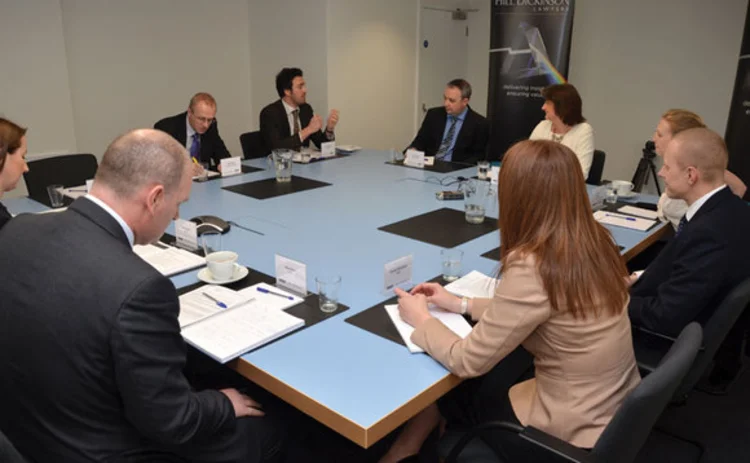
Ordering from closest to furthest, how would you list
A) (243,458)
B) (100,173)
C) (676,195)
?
(100,173), (243,458), (676,195)

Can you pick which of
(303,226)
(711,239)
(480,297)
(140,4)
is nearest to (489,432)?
(480,297)

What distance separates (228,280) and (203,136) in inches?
96.8

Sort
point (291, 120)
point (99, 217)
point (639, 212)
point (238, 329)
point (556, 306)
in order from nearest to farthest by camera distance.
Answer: point (99, 217) < point (556, 306) < point (238, 329) < point (639, 212) < point (291, 120)

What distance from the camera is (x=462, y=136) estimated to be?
4566mm

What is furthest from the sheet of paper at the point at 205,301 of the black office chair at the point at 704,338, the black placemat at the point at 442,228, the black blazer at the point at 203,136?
the black blazer at the point at 203,136

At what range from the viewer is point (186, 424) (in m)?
1.24

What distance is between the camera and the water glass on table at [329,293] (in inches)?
69.7

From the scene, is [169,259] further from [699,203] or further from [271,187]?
[699,203]

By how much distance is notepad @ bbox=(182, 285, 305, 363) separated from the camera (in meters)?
1.52

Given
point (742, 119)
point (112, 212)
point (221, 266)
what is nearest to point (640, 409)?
point (112, 212)

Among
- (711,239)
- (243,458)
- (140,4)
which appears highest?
(140,4)

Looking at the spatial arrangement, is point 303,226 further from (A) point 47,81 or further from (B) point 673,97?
(B) point 673,97

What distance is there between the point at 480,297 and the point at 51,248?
1.20 metres

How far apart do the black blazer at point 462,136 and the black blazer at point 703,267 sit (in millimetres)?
2684
